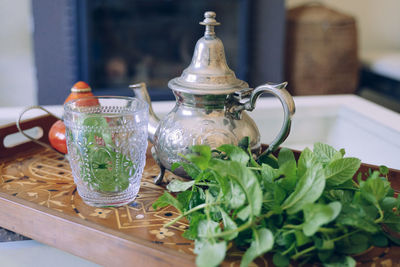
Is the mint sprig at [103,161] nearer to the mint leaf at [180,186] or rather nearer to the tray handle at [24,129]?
the mint leaf at [180,186]

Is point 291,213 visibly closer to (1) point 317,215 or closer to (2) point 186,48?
(1) point 317,215

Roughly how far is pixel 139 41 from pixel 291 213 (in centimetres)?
203

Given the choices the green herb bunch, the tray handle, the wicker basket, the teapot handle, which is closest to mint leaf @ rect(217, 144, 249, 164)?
the green herb bunch

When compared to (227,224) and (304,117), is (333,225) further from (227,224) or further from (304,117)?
(304,117)

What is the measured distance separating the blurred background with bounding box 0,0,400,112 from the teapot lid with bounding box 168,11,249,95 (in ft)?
5.14

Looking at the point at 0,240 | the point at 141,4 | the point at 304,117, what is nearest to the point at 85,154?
the point at 0,240

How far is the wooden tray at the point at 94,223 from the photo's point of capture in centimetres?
51

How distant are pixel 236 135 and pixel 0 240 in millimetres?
340

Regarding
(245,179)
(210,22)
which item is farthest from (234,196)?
(210,22)

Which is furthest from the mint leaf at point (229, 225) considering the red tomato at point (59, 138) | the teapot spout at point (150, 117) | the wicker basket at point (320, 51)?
the wicker basket at point (320, 51)

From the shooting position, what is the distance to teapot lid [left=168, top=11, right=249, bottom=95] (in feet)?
2.10

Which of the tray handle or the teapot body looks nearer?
the teapot body

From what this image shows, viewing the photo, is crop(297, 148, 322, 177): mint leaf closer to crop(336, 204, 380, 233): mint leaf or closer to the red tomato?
crop(336, 204, 380, 233): mint leaf

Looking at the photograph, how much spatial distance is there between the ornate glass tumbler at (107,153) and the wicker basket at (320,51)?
1866 millimetres
